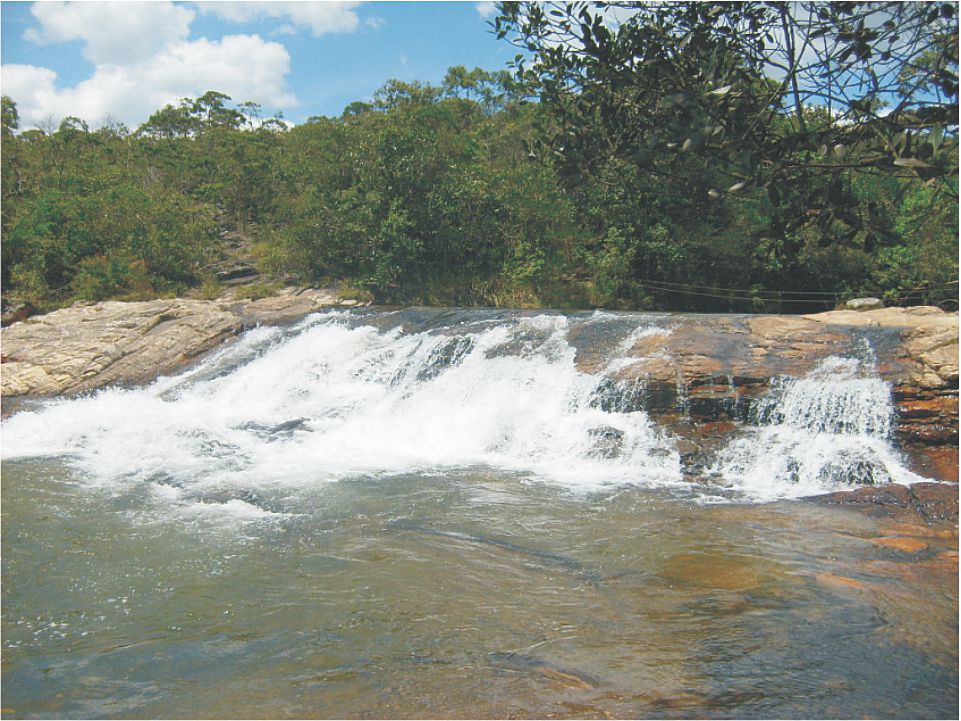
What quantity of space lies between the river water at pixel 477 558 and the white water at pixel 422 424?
0.16ft

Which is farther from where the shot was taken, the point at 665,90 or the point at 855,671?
the point at 855,671

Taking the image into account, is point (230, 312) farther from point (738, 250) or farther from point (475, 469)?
point (738, 250)

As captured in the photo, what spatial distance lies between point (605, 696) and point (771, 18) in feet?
10.1

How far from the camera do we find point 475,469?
8.73 m

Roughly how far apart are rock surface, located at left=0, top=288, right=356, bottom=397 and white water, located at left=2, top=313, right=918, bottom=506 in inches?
32.7

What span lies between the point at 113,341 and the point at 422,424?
7916 millimetres

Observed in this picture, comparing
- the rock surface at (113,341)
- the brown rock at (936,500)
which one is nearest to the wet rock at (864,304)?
the brown rock at (936,500)

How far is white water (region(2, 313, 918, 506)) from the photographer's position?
8211mm

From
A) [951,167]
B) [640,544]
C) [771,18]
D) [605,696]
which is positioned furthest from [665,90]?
[640,544]

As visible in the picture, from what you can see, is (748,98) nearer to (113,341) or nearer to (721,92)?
(721,92)

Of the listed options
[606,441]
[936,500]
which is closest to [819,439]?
[936,500]

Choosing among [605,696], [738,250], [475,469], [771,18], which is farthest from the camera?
[738,250]

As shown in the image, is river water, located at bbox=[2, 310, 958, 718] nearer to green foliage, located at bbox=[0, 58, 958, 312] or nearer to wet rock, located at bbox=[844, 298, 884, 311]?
green foliage, located at bbox=[0, 58, 958, 312]

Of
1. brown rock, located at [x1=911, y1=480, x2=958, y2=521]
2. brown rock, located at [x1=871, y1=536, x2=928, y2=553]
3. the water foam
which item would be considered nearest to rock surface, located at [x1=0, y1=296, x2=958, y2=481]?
brown rock, located at [x1=911, y1=480, x2=958, y2=521]
